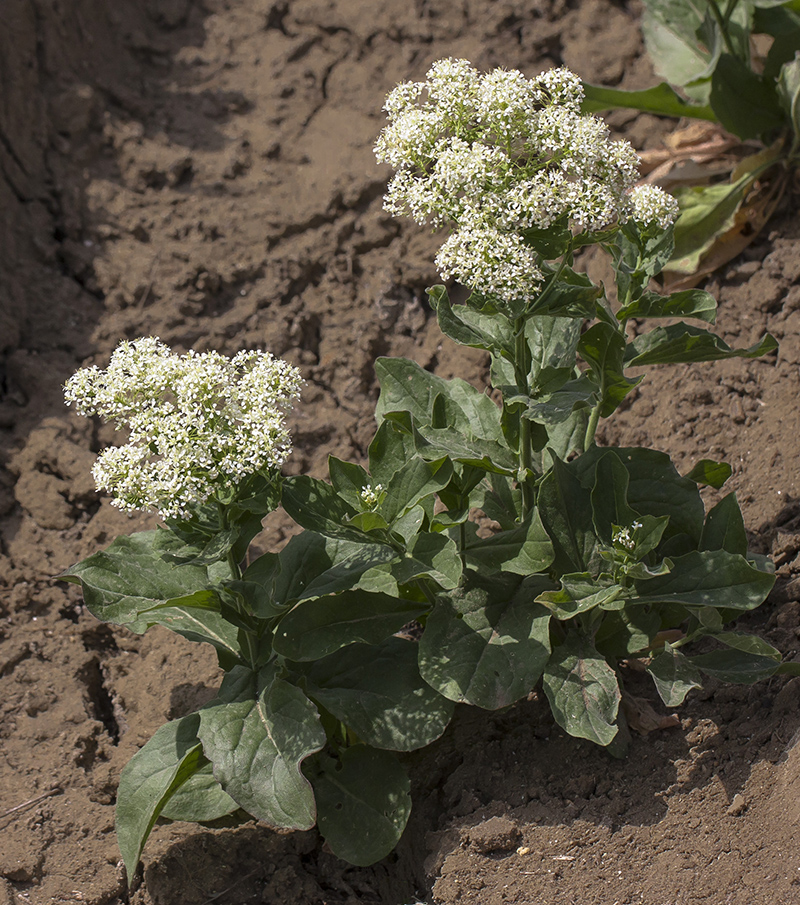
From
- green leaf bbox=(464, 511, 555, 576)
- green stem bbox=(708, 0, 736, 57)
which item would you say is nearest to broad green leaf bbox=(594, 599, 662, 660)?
green leaf bbox=(464, 511, 555, 576)

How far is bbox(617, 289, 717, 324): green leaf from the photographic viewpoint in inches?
125

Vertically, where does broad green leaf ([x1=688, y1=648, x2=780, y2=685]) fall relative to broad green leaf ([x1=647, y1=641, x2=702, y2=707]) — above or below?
below

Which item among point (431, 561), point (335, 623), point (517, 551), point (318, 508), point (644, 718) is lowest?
point (644, 718)

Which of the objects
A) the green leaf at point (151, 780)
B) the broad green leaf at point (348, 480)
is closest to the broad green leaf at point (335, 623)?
the broad green leaf at point (348, 480)

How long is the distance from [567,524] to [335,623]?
0.95 meters

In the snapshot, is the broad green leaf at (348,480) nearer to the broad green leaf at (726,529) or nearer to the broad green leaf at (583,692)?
the broad green leaf at (583,692)

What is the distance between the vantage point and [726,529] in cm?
349

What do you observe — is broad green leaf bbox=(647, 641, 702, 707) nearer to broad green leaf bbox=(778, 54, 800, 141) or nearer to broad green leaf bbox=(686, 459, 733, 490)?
broad green leaf bbox=(686, 459, 733, 490)

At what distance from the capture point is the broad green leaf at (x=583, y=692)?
317 centimetres

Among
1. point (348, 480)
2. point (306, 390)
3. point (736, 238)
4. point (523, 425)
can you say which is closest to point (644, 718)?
point (523, 425)

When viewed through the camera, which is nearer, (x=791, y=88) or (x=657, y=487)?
(x=657, y=487)

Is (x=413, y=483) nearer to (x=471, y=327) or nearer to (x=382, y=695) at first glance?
(x=471, y=327)

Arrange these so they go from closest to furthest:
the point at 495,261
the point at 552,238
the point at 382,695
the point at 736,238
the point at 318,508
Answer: the point at 495,261 < the point at 552,238 < the point at 318,508 < the point at 382,695 < the point at 736,238

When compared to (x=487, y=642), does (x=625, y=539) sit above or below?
above
